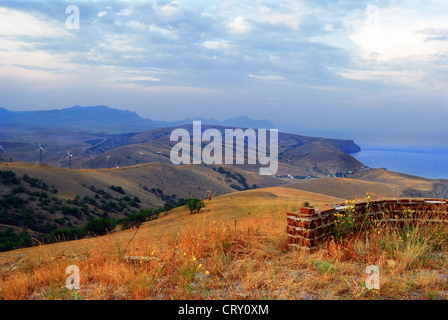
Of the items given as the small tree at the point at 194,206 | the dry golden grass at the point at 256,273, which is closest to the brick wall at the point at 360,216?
the dry golden grass at the point at 256,273

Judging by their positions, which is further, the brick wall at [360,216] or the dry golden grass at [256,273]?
the brick wall at [360,216]

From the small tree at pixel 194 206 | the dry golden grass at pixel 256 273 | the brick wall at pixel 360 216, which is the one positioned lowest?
the small tree at pixel 194 206

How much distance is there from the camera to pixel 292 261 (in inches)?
190

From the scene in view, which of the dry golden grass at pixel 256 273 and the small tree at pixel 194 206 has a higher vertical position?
the dry golden grass at pixel 256 273

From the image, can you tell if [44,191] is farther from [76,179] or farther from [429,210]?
[429,210]

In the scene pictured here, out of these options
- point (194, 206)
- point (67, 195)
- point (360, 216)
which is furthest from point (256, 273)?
point (67, 195)

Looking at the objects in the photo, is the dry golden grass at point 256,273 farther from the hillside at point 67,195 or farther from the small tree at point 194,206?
the small tree at point 194,206

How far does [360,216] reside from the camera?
6223 mm

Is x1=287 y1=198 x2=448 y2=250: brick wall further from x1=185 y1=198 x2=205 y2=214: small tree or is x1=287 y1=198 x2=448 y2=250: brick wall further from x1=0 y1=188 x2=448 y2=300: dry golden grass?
x1=185 y1=198 x2=205 y2=214: small tree

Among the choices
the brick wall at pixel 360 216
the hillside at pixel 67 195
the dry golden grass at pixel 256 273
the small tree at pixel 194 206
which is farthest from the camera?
the hillside at pixel 67 195

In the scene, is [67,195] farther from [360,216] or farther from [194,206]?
[360,216]

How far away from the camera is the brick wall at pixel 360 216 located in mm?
5215
